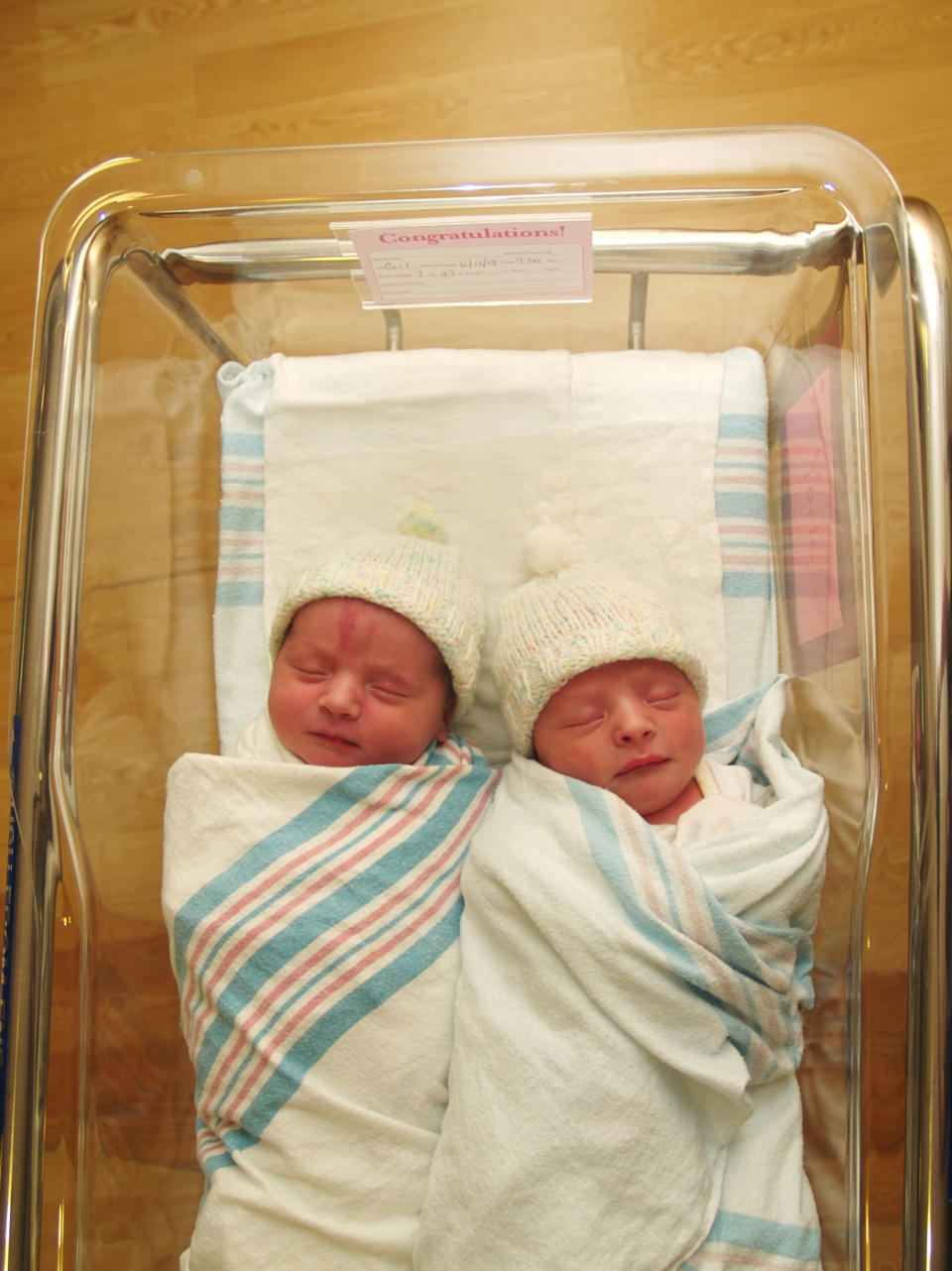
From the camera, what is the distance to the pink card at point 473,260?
854 mm

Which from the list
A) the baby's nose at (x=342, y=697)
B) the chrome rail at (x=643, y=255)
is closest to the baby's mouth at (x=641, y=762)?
the baby's nose at (x=342, y=697)

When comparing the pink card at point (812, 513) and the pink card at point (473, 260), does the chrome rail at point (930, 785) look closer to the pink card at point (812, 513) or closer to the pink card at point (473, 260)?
the pink card at point (812, 513)

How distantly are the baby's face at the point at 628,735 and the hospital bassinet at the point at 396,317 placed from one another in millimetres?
155

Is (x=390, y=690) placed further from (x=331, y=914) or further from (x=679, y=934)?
(x=679, y=934)

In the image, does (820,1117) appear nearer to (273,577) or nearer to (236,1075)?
(236,1075)

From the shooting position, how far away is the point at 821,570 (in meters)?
0.96

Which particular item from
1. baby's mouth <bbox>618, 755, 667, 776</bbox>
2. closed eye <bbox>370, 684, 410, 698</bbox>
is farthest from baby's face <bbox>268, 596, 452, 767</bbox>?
baby's mouth <bbox>618, 755, 667, 776</bbox>

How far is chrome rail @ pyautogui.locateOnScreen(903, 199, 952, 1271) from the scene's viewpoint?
27.5 inches

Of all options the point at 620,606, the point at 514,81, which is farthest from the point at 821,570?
the point at 514,81

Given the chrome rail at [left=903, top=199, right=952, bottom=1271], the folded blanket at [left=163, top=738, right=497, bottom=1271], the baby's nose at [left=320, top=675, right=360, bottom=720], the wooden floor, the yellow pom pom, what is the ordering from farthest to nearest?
the wooden floor → the yellow pom pom → the baby's nose at [left=320, top=675, right=360, bottom=720] → the folded blanket at [left=163, top=738, right=497, bottom=1271] → the chrome rail at [left=903, top=199, right=952, bottom=1271]

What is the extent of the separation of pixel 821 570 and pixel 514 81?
0.96m

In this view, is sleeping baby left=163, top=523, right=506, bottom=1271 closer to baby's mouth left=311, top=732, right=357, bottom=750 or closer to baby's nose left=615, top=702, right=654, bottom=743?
baby's mouth left=311, top=732, right=357, bottom=750

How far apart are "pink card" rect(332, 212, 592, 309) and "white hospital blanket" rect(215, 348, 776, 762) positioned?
0.56 feet

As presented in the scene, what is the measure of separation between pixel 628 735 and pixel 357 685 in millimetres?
282
